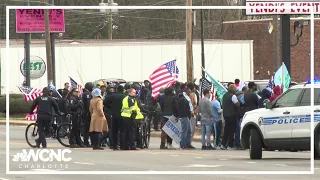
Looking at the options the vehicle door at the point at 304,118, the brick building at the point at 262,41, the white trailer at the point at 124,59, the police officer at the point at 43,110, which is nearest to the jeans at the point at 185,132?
the police officer at the point at 43,110

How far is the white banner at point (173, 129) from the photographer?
82.8 feet

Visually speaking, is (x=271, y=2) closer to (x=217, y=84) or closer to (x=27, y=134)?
(x=217, y=84)

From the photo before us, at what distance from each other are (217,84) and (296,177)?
10938mm

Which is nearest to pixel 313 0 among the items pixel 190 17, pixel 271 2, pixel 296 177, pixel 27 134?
pixel 271 2

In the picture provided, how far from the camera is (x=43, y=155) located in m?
22.7

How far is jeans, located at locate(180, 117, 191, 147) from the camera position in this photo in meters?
25.2

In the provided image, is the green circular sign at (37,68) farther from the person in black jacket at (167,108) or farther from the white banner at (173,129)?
the white banner at (173,129)

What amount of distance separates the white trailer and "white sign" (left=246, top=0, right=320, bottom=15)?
→ 882cm

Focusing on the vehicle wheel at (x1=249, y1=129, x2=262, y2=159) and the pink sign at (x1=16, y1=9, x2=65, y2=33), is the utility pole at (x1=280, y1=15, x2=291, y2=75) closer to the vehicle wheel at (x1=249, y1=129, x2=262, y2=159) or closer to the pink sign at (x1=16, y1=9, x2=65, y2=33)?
the vehicle wheel at (x1=249, y1=129, x2=262, y2=159)

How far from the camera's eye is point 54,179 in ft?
52.9

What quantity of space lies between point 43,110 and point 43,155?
1.91m

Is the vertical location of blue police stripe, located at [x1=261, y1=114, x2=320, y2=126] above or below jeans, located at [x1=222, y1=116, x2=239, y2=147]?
above

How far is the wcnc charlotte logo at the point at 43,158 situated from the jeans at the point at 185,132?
10.6ft

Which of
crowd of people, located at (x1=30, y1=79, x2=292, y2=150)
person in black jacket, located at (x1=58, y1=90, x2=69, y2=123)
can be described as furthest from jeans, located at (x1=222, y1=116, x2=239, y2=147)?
person in black jacket, located at (x1=58, y1=90, x2=69, y2=123)
